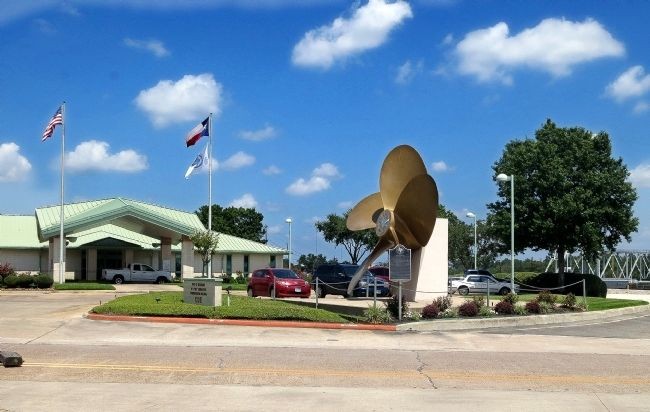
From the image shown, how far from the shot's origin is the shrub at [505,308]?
73.8 feet

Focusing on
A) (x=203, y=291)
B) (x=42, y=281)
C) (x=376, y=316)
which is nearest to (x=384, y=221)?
(x=376, y=316)

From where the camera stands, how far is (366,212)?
29.3 m

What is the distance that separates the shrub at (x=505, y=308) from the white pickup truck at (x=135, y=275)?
3137 cm

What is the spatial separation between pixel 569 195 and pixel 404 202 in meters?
18.5

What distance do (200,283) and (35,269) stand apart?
33.7 m

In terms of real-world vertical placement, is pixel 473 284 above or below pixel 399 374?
below

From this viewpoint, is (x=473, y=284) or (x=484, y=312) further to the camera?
(x=473, y=284)

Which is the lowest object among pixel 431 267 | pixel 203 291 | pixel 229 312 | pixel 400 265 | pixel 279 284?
pixel 229 312

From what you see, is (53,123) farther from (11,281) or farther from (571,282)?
(571,282)

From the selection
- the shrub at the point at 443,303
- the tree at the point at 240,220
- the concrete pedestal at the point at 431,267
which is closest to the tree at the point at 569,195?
the concrete pedestal at the point at 431,267

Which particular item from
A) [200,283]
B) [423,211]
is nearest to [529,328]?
[423,211]

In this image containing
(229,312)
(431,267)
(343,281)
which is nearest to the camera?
(229,312)

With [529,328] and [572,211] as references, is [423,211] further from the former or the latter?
[572,211]

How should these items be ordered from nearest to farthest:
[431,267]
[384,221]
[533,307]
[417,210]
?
[533,307], [417,210], [384,221], [431,267]
